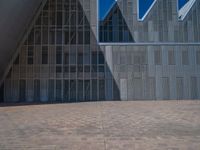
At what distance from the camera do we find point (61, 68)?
18359mm

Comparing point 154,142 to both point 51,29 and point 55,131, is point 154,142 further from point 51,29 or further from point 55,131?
point 51,29

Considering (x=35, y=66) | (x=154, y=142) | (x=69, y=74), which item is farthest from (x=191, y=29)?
(x=154, y=142)

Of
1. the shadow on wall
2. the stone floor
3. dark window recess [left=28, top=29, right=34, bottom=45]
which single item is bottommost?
the stone floor

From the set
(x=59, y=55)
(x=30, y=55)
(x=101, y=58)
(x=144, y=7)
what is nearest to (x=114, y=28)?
(x=144, y=7)

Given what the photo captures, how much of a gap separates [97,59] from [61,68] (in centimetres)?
286

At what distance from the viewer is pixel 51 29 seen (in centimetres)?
1869

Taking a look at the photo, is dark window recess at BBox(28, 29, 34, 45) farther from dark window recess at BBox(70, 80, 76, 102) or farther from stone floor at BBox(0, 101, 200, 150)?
stone floor at BBox(0, 101, 200, 150)

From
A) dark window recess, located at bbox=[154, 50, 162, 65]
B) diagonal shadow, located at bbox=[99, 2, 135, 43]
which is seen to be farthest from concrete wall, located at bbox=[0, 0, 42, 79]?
dark window recess, located at bbox=[154, 50, 162, 65]

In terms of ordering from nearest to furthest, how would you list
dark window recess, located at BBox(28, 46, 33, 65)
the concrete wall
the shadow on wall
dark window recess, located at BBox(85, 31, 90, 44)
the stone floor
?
1. the stone floor
2. the concrete wall
3. the shadow on wall
4. dark window recess, located at BBox(28, 46, 33, 65)
5. dark window recess, located at BBox(85, 31, 90, 44)

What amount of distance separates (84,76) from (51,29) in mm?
4522

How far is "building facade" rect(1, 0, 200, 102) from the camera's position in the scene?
18172 mm

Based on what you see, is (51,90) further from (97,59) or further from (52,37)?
(97,59)

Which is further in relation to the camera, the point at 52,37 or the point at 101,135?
the point at 52,37

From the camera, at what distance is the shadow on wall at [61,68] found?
18.1 meters
